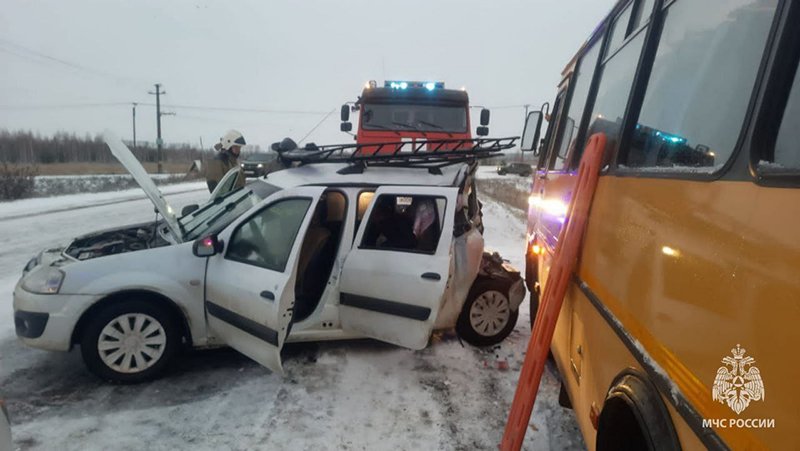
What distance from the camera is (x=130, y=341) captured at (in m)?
4.09

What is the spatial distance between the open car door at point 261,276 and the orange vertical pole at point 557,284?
5.45 ft

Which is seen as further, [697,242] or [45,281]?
[45,281]

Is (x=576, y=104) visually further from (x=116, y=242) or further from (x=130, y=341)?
Answer: (x=116, y=242)

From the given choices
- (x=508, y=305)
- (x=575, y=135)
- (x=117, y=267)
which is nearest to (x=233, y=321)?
(x=117, y=267)

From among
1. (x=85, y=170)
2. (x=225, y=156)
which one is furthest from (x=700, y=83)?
(x=85, y=170)

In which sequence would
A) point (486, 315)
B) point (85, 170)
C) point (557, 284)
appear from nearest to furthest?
point (557, 284)
point (486, 315)
point (85, 170)

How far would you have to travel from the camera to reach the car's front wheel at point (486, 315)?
5051 mm

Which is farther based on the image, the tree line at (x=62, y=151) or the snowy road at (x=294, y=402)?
the tree line at (x=62, y=151)

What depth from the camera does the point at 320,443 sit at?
3.35m

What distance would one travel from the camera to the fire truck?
33.1 feet

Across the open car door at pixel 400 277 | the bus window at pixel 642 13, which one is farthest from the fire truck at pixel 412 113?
the bus window at pixel 642 13

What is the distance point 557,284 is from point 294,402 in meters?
2.23

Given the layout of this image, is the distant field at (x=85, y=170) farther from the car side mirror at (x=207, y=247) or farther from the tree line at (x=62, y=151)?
the car side mirror at (x=207, y=247)

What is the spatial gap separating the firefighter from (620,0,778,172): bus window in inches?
249
